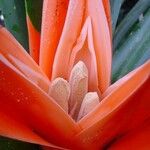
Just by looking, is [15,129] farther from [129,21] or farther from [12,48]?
[129,21]

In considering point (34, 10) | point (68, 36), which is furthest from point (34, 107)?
point (34, 10)

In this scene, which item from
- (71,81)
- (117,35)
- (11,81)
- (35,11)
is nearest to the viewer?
(11,81)

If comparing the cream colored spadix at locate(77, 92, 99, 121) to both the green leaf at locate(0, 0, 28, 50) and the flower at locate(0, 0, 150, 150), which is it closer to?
the flower at locate(0, 0, 150, 150)

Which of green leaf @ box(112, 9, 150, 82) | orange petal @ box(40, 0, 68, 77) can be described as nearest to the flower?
orange petal @ box(40, 0, 68, 77)

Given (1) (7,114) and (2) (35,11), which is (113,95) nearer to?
(1) (7,114)

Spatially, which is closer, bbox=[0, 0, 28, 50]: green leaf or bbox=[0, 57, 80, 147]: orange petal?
bbox=[0, 57, 80, 147]: orange petal

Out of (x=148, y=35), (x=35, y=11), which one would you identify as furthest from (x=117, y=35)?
(x=35, y=11)
